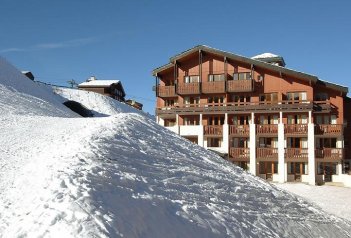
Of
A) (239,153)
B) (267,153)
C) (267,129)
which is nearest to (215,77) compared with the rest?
(267,129)

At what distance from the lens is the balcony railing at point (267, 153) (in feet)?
110

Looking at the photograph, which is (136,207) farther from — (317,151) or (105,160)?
(317,151)

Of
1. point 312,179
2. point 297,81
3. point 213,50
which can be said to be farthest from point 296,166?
point 213,50

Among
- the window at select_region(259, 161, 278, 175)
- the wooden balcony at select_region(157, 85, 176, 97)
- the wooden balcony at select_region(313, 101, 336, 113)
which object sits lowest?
the window at select_region(259, 161, 278, 175)

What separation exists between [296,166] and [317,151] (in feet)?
8.11

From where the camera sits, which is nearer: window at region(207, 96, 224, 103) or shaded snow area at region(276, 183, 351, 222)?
shaded snow area at region(276, 183, 351, 222)

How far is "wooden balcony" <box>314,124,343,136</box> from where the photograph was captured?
32.2 metres

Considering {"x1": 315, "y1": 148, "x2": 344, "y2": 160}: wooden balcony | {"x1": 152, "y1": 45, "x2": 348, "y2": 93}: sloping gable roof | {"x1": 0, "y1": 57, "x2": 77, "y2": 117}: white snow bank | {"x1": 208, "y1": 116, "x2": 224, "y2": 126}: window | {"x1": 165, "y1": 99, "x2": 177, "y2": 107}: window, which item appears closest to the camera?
{"x1": 0, "y1": 57, "x2": 77, "y2": 117}: white snow bank

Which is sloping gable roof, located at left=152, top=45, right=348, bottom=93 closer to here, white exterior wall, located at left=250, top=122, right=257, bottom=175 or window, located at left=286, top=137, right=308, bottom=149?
window, located at left=286, top=137, right=308, bottom=149

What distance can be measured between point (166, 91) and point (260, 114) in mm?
10409

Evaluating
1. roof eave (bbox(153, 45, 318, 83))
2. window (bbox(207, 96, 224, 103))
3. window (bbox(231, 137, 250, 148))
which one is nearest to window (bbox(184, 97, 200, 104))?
window (bbox(207, 96, 224, 103))

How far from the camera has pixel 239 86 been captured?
35844 millimetres

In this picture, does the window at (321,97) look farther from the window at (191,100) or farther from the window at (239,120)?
the window at (191,100)

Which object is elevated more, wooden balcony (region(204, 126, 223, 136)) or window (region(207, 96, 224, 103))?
window (region(207, 96, 224, 103))
